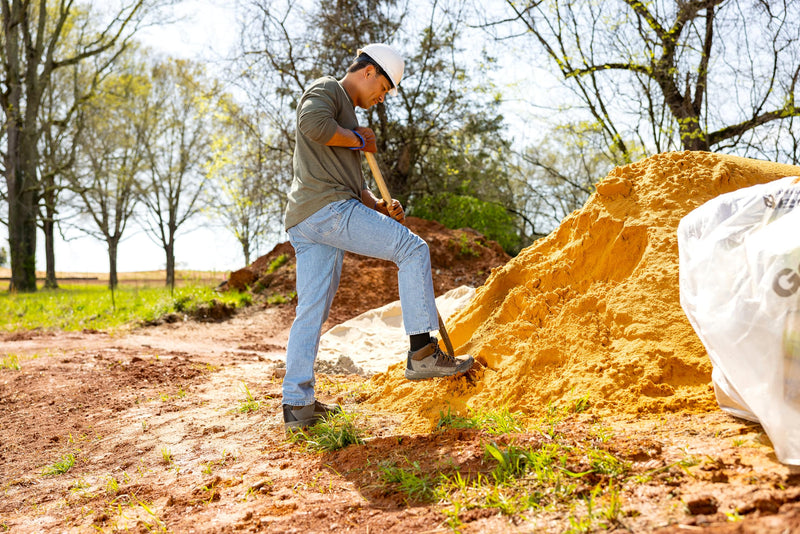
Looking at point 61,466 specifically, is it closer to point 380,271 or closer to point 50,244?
point 380,271

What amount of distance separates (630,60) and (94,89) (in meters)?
15.5

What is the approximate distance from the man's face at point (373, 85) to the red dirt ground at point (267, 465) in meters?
1.84

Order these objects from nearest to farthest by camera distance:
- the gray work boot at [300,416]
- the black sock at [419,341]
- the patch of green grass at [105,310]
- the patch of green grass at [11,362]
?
the black sock at [419,341], the gray work boot at [300,416], the patch of green grass at [11,362], the patch of green grass at [105,310]

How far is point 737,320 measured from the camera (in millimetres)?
2070

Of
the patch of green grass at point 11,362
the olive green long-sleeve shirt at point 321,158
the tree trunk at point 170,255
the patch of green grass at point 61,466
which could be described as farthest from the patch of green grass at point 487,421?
the tree trunk at point 170,255

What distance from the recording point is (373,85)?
338 centimetres

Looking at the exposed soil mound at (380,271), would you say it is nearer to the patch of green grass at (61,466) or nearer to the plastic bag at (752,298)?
the patch of green grass at (61,466)

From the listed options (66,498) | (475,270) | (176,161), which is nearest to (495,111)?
(475,270)

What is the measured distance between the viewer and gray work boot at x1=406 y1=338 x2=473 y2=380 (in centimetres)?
307

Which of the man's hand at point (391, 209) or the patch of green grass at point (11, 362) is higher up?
the man's hand at point (391, 209)

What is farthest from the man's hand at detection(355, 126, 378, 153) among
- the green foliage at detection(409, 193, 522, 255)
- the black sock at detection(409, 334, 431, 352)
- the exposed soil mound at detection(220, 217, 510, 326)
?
the green foliage at detection(409, 193, 522, 255)

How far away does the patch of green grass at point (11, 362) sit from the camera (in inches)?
230

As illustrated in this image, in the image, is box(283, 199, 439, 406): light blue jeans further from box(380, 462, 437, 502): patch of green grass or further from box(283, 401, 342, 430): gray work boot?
box(380, 462, 437, 502): patch of green grass

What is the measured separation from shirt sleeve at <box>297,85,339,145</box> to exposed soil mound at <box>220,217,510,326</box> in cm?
653
